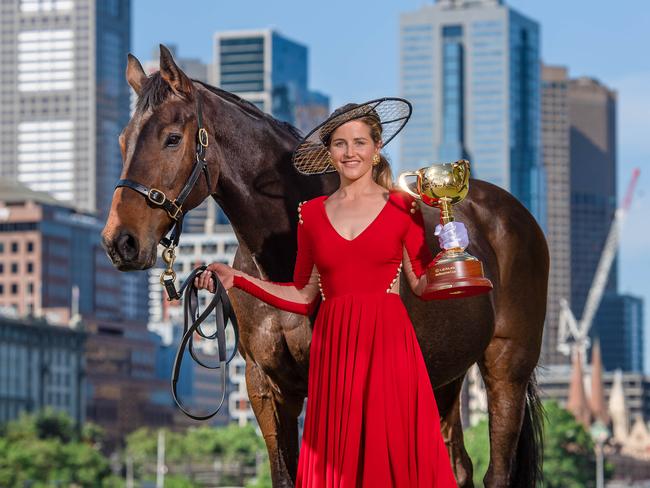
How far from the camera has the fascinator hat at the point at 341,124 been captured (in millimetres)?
10695

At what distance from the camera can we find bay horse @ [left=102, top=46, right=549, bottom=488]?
11.1m

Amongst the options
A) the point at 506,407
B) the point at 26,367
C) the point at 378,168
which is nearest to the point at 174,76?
the point at 378,168

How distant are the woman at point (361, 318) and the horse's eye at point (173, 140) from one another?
0.83 meters

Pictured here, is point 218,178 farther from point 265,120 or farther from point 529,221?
point 529,221

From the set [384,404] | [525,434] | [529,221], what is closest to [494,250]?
[529,221]

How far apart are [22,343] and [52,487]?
64.0m

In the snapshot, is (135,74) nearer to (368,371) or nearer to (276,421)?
(276,421)

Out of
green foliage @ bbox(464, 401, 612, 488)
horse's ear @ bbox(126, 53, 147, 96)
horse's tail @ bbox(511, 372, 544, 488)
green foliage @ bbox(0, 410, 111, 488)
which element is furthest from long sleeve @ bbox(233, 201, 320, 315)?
green foliage @ bbox(464, 401, 612, 488)

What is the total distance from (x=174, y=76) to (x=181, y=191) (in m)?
0.69

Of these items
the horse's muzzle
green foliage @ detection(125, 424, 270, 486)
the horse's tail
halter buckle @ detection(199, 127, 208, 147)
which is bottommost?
green foliage @ detection(125, 424, 270, 486)

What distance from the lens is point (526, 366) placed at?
13.0 m

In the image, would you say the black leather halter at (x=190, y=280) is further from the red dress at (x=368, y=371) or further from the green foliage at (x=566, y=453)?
the green foliage at (x=566, y=453)

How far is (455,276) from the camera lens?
10211mm

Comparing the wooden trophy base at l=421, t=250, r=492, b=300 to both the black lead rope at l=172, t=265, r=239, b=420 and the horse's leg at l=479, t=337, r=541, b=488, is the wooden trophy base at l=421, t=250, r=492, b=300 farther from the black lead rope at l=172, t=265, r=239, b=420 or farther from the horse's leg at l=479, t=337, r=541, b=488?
the horse's leg at l=479, t=337, r=541, b=488
